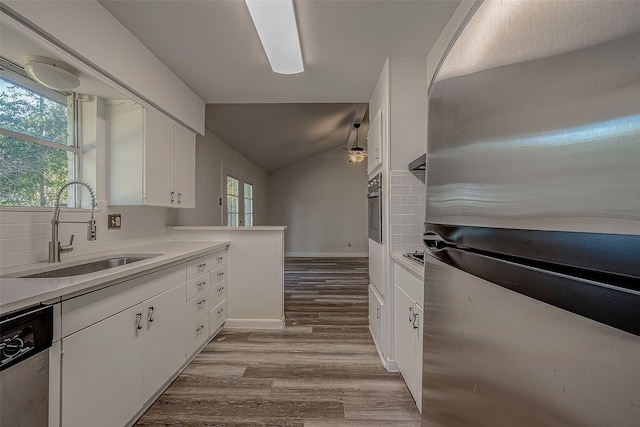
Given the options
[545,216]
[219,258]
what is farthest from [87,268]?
[545,216]

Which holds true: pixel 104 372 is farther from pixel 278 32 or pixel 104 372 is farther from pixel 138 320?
pixel 278 32

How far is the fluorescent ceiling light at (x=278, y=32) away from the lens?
1.55 m

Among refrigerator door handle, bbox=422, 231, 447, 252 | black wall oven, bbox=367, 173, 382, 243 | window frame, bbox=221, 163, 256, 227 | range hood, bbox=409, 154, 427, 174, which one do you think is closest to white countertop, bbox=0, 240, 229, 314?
refrigerator door handle, bbox=422, 231, 447, 252

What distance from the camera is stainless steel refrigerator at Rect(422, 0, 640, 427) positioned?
0.91ft

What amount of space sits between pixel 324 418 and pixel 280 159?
6.21 meters

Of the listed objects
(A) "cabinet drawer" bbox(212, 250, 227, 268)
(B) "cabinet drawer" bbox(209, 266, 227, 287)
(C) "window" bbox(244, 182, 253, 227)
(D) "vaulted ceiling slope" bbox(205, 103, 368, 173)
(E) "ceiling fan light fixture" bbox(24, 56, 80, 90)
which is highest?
(D) "vaulted ceiling slope" bbox(205, 103, 368, 173)

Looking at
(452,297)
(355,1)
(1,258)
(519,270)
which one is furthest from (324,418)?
(355,1)

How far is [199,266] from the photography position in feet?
7.66

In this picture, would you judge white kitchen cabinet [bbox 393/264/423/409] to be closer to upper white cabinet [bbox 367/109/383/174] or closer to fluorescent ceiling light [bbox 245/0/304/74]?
upper white cabinet [bbox 367/109/383/174]

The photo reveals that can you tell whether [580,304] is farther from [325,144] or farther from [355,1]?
[325,144]

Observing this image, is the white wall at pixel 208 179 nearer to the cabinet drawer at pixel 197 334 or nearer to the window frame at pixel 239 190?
the window frame at pixel 239 190

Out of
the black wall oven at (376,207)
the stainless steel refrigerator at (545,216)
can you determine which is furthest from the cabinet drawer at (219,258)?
the stainless steel refrigerator at (545,216)

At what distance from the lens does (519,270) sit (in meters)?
0.40

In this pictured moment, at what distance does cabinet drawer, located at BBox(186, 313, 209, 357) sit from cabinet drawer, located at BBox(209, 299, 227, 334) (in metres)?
0.11
